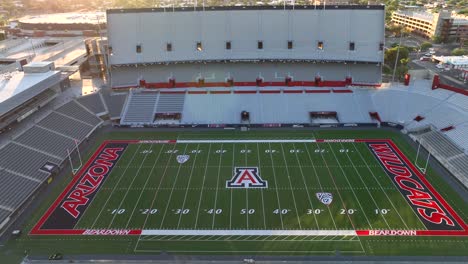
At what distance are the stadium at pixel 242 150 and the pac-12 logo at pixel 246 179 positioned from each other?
0.15 metres

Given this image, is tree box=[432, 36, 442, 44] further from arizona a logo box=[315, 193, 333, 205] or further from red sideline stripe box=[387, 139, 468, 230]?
arizona a logo box=[315, 193, 333, 205]

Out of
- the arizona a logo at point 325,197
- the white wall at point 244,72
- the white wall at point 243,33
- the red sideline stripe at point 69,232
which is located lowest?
the arizona a logo at point 325,197

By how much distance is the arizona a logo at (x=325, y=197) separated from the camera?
2218cm

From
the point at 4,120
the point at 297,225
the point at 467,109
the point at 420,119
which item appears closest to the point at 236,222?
the point at 297,225

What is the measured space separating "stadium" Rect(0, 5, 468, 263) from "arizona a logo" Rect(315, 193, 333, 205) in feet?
0.41

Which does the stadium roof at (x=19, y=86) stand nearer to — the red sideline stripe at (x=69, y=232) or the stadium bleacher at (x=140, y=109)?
the stadium bleacher at (x=140, y=109)

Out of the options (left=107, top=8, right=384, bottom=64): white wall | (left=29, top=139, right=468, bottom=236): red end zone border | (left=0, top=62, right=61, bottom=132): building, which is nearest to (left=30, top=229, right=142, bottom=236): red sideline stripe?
(left=29, top=139, right=468, bottom=236): red end zone border

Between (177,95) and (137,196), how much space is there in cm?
1749

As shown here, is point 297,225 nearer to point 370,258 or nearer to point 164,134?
point 370,258

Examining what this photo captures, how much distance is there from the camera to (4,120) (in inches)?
1097

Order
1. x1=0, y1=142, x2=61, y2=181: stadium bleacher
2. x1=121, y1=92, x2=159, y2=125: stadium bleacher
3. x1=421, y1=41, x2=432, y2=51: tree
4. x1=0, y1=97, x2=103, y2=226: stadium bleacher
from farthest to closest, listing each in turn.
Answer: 1. x1=421, y1=41, x2=432, y2=51: tree
2. x1=121, y1=92, x2=159, y2=125: stadium bleacher
3. x1=0, y1=142, x2=61, y2=181: stadium bleacher
4. x1=0, y1=97, x2=103, y2=226: stadium bleacher

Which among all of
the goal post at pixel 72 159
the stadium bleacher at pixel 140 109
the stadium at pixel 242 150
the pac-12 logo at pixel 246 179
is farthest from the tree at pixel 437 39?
the goal post at pixel 72 159

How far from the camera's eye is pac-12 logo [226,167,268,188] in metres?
24.3

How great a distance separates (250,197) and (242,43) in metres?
23.1
